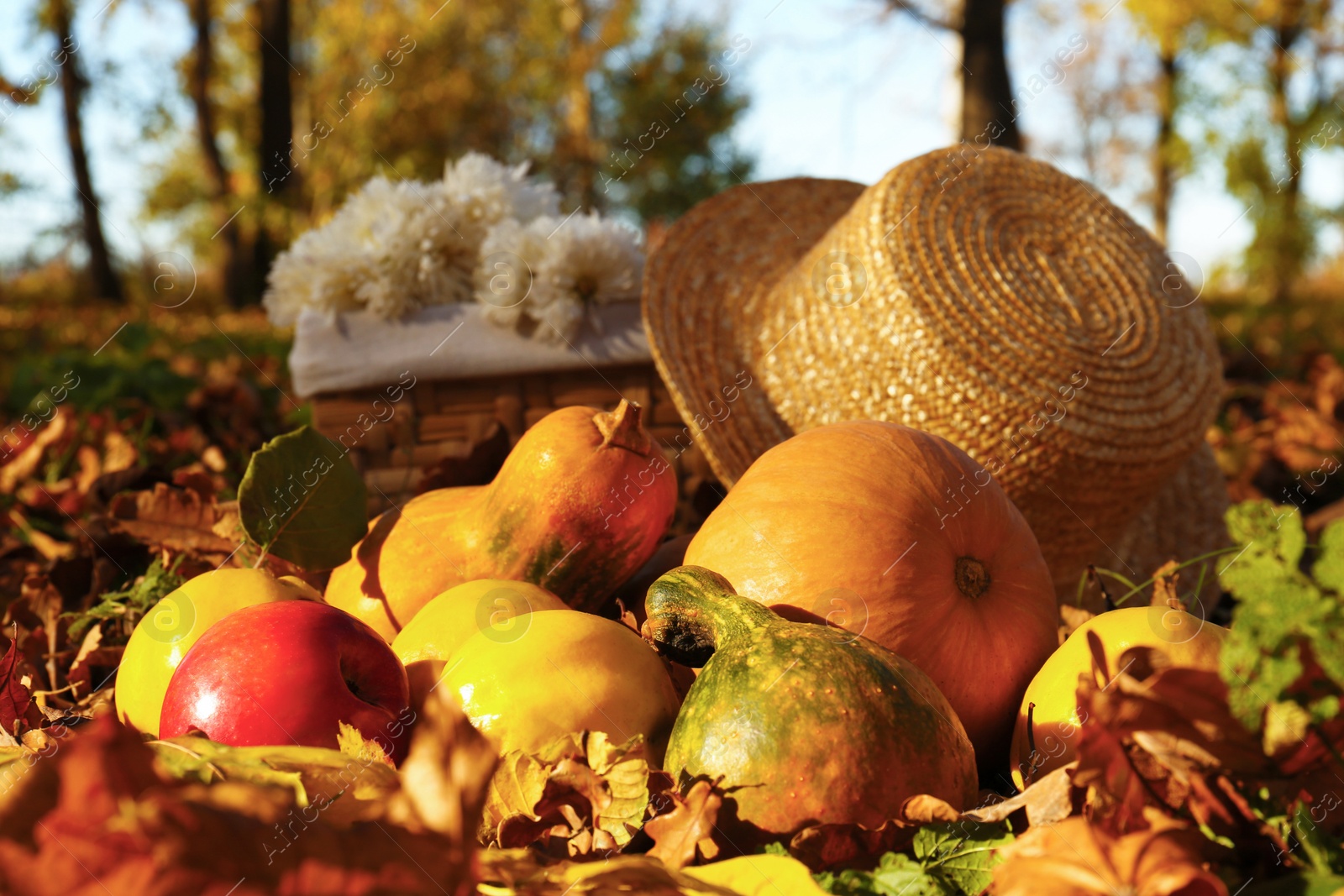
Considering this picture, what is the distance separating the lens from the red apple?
1.21 meters

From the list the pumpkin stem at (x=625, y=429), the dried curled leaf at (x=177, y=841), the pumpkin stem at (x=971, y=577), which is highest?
the dried curled leaf at (x=177, y=841)

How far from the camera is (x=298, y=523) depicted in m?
1.72

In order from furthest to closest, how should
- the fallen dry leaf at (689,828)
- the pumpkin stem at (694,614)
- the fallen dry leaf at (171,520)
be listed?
the fallen dry leaf at (171,520) → the pumpkin stem at (694,614) → the fallen dry leaf at (689,828)

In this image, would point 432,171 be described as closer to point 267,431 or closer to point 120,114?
point 120,114

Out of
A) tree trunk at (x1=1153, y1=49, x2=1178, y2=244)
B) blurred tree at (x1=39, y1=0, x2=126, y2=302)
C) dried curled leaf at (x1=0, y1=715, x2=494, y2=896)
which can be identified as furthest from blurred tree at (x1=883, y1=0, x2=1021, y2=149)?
tree trunk at (x1=1153, y1=49, x2=1178, y2=244)

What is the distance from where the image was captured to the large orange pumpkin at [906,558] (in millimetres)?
1460

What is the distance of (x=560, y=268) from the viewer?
256 centimetres

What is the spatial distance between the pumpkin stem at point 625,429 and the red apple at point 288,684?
50 cm

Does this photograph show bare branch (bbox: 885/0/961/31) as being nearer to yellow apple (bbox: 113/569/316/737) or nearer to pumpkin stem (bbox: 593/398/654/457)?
pumpkin stem (bbox: 593/398/654/457)

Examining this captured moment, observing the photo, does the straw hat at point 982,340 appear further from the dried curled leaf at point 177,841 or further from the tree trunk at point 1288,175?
the tree trunk at point 1288,175

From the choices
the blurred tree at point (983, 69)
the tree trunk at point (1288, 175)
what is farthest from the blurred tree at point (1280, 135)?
the blurred tree at point (983, 69)

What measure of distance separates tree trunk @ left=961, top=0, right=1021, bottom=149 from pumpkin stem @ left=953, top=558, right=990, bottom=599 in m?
4.72

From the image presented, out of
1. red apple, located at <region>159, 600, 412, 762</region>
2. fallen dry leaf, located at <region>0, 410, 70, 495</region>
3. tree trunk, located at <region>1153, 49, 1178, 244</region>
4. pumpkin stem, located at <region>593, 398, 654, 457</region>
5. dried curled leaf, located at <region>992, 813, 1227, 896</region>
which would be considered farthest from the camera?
tree trunk, located at <region>1153, 49, 1178, 244</region>

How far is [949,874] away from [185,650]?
104cm
